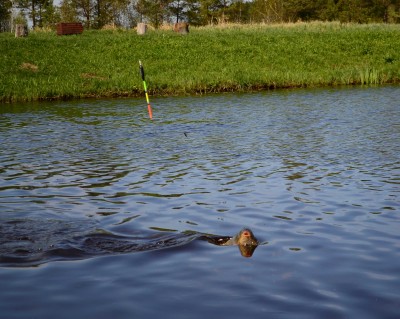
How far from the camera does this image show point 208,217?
8.60 m

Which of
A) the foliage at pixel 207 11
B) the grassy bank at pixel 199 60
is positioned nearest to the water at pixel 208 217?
the grassy bank at pixel 199 60

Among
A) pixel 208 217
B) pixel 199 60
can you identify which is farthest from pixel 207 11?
pixel 208 217

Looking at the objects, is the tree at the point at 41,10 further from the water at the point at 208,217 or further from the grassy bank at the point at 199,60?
the water at the point at 208,217

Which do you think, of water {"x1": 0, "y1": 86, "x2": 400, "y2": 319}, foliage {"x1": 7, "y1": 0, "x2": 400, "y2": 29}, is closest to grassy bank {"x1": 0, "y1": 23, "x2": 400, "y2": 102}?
water {"x1": 0, "y1": 86, "x2": 400, "y2": 319}

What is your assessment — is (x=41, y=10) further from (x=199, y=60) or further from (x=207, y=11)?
(x=199, y=60)

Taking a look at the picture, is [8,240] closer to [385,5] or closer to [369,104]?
[369,104]

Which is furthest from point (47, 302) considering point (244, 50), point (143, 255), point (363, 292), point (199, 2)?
point (199, 2)

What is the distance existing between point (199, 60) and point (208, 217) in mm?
31780

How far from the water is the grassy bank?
14.4 meters

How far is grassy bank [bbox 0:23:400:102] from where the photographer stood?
3284cm

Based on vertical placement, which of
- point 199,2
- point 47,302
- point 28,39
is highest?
point 199,2

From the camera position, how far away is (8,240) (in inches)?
300

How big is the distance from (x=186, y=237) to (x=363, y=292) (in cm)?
243

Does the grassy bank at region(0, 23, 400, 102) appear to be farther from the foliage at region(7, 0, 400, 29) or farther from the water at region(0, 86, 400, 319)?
the foliage at region(7, 0, 400, 29)
